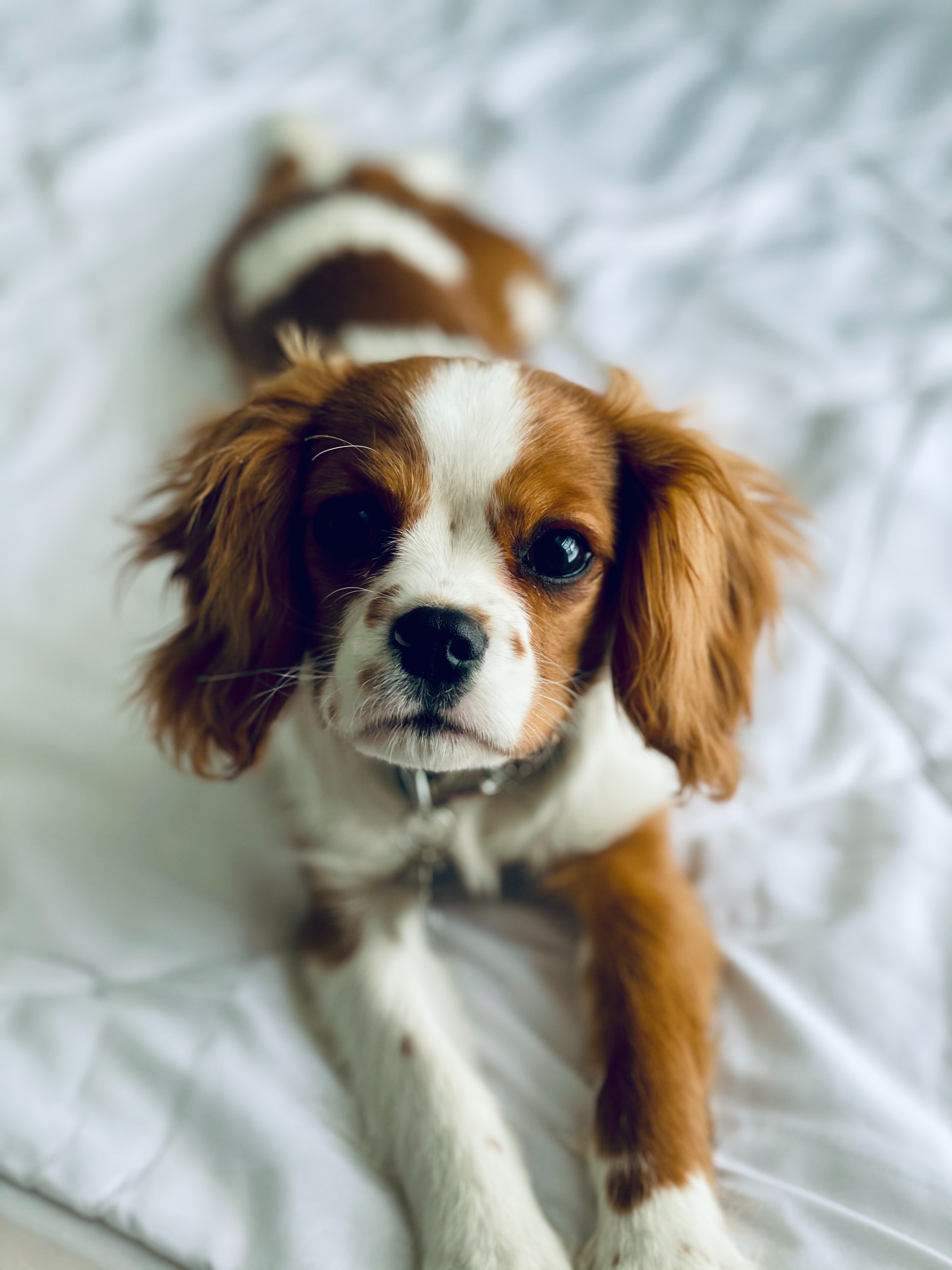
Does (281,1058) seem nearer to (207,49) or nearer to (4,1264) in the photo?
(4,1264)

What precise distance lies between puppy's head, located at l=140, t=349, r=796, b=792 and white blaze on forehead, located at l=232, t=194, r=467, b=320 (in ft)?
2.93

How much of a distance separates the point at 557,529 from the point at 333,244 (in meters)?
1.35

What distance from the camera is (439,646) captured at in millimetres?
1159

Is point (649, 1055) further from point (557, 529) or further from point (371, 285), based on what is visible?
point (371, 285)

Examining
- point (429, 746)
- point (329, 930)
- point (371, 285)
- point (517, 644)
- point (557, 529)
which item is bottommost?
point (329, 930)

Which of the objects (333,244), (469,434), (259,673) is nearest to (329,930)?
(259,673)

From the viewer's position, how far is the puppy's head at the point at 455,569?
47.7 inches

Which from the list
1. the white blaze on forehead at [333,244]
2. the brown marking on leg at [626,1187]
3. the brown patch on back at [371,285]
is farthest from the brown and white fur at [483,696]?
the white blaze on forehead at [333,244]

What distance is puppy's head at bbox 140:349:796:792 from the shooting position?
1.21m

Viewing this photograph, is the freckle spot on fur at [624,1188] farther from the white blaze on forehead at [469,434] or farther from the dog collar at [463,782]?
the white blaze on forehead at [469,434]

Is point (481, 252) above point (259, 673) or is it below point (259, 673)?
above

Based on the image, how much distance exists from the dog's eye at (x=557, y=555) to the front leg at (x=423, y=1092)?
1.87 feet

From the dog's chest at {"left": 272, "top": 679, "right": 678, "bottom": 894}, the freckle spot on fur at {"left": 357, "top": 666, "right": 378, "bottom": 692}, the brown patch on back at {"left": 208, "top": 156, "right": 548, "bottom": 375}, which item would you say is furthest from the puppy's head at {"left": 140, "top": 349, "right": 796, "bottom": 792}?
the brown patch on back at {"left": 208, "top": 156, "right": 548, "bottom": 375}

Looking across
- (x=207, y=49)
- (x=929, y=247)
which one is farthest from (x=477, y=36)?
(x=929, y=247)
